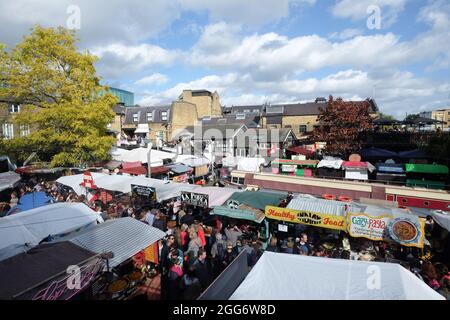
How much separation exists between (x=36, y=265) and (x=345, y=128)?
22342 millimetres

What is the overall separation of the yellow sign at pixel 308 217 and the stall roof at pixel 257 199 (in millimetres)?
594

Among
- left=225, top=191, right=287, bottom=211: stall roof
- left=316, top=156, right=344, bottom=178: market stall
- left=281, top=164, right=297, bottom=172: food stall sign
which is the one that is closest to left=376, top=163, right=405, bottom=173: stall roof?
left=316, top=156, right=344, bottom=178: market stall

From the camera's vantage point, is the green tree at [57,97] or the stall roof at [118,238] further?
the green tree at [57,97]

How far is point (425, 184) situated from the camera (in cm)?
1577

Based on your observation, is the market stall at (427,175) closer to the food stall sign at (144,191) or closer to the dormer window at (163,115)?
the food stall sign at (144,191)

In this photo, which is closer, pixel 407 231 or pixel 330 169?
pixel 407 231

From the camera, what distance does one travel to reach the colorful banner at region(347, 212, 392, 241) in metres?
7.39

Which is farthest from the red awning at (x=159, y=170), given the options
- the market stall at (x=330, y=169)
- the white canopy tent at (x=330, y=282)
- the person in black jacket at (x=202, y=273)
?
the white canopy tent at (x=330, y=282)

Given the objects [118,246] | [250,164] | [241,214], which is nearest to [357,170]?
[250,164]

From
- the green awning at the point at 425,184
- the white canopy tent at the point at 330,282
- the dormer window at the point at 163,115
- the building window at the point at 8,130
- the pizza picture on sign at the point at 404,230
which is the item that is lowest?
the green awning at the point at 425,184

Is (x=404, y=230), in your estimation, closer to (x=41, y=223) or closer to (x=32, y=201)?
(x=41, y=223)

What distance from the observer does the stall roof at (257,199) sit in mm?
9617

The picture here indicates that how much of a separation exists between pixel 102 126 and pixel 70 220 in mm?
12053
